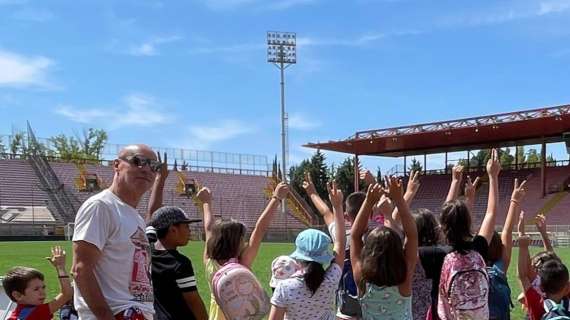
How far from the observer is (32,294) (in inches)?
187

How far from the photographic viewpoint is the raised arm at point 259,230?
15.5 ft

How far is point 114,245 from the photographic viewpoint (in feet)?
11.5

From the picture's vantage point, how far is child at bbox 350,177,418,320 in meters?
4.24

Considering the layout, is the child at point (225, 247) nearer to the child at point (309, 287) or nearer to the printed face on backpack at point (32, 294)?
the child at point (309, 287)

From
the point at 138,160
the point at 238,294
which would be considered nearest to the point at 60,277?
the point at 238,294

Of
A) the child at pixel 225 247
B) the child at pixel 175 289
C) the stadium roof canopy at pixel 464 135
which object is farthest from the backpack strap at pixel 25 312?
the stadium roof canopy at pixel 464 135

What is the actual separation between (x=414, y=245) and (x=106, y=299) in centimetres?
190

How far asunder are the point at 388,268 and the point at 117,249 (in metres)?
1.64

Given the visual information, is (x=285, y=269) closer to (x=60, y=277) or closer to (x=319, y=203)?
(x=319, y=203)

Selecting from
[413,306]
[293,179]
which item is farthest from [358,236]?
[293,179]

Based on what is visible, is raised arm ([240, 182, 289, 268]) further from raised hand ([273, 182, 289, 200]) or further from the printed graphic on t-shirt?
the printed graphic on t-shirt

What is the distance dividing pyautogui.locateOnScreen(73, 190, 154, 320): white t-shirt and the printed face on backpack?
53.8 inches

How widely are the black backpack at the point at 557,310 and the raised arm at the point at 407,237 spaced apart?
46.6 inches

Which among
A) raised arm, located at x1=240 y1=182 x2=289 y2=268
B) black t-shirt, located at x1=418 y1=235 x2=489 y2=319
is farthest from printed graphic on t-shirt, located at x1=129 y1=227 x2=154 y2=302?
black t-shirt, located at x1=418 y1=235 x2=489 y2=319
